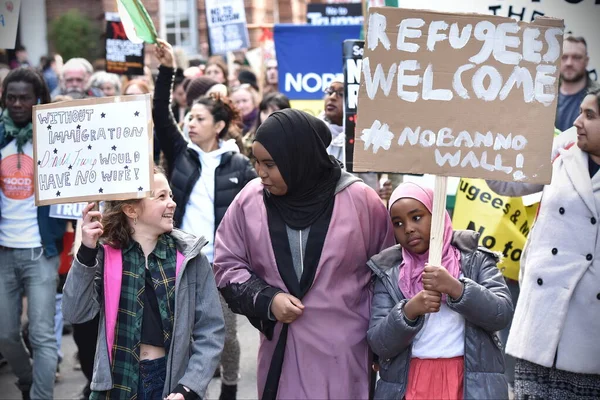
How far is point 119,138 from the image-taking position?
12.0ft

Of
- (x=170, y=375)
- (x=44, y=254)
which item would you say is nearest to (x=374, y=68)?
(x=170, y=375)

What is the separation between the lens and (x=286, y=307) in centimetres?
365

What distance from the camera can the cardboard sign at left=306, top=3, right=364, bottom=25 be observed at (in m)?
14.4

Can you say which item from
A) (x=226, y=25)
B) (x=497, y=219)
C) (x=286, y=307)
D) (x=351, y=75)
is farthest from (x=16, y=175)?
(x=226, y=25)

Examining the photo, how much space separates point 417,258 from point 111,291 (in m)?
Answer: 1.34

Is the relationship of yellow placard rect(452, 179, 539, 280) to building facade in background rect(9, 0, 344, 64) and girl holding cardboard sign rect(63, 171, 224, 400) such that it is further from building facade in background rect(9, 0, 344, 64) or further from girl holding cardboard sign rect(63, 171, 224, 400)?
building facade in background rect(9, 0, 344, 64)

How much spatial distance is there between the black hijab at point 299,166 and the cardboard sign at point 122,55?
6.27 metres

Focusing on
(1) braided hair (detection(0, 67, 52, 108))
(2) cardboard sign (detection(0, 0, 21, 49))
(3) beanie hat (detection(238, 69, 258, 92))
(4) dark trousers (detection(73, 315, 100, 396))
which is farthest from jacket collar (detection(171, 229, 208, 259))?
(3) beanie hat (detection(238, 69, 258, 92))

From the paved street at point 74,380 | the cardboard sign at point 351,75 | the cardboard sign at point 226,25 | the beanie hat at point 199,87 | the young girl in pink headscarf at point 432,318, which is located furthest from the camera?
the cardboard sign at point 226,25

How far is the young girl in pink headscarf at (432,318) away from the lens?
352cm

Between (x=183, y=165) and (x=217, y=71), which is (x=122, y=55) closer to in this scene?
(x=217, y=71)

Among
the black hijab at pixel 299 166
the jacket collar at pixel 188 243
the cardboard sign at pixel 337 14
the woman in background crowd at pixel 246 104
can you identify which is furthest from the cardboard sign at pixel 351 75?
the cardboard sign at pixel 337 14

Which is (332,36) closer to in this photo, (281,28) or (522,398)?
(281,28)

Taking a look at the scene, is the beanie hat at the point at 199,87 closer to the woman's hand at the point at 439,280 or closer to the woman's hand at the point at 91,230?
the woman's hand at the point at 91,230
